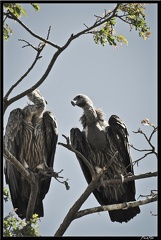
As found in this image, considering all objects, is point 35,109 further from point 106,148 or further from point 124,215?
point 124,215

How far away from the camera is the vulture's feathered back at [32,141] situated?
871 cm

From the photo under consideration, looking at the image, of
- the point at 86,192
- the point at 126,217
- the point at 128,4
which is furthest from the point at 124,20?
the point at 126,217

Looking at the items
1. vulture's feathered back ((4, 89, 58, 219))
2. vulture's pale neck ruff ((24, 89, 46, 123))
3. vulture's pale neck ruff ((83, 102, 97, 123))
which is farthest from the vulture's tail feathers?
vulture's pale neck ruff ((24, 89, 46, 123))

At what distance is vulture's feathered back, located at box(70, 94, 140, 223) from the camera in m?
8.93

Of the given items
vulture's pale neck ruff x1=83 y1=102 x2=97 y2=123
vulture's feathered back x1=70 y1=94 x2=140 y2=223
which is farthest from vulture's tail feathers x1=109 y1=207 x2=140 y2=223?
vulture's pale neck ruff x1=83 y1=102 x2=97 y2=123

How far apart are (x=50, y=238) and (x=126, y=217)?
213 centimetres

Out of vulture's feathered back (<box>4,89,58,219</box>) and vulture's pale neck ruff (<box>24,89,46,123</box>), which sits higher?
vulture's pale neck ruff (<box>24,89,46,123</box>)

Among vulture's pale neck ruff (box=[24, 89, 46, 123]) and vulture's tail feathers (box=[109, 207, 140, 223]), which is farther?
vulture's pale neck ruff (box=[24, 89, 46, 123])

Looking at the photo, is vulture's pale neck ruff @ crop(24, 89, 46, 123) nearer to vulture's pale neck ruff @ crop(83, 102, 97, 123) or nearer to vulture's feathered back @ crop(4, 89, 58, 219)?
vulture's feathered back @ crop(4, 89, 58, 219)

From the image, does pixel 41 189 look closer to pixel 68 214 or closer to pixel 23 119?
pixel 23 119

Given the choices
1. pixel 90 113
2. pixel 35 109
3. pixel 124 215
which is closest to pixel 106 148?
pixel 90 113

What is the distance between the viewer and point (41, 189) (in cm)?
880

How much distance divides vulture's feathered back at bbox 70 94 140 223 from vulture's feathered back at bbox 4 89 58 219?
1.52 feet

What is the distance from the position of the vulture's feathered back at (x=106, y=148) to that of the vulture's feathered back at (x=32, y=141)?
1.52 ft
